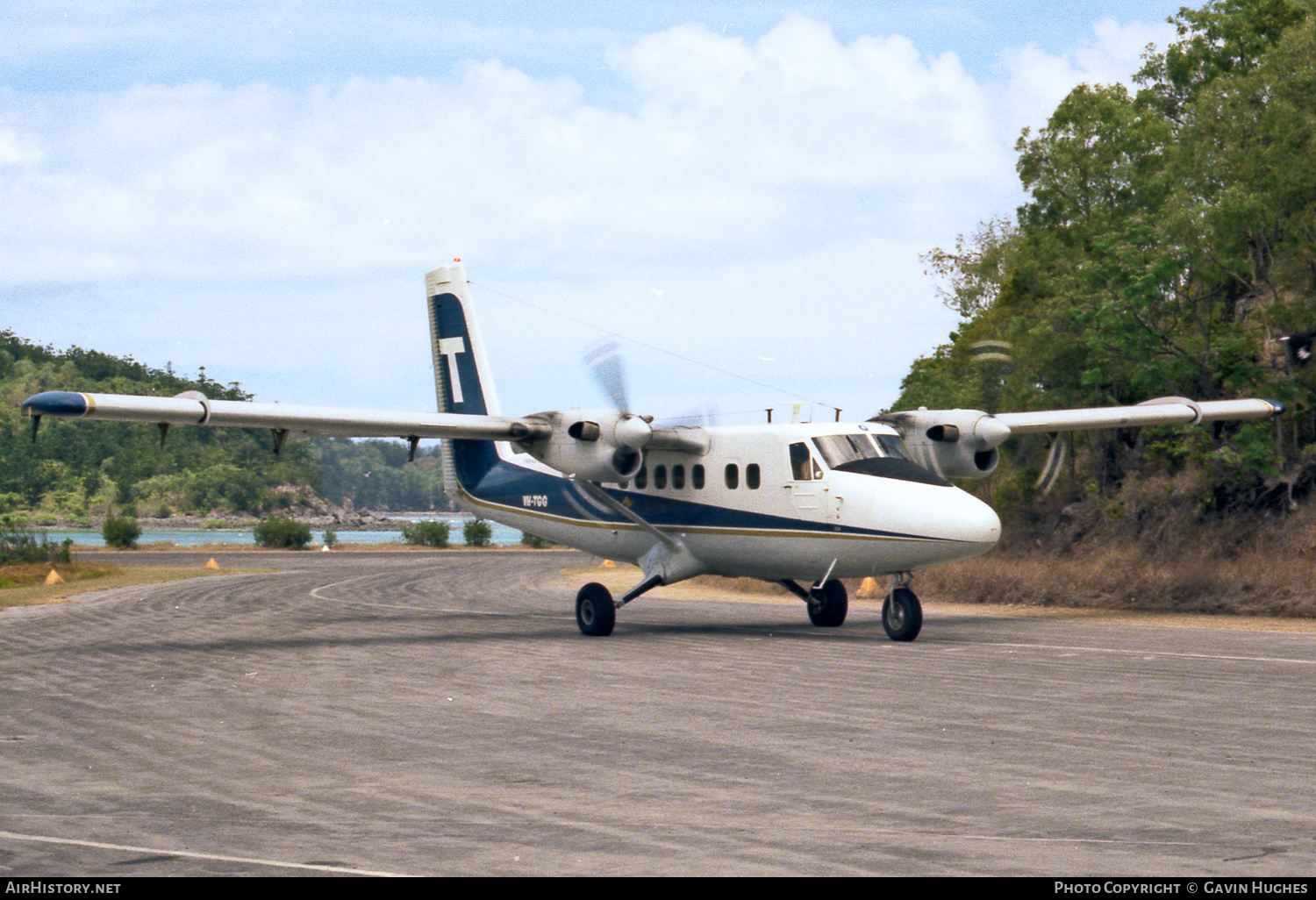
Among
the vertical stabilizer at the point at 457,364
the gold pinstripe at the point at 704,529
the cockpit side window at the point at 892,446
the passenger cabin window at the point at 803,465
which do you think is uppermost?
the vertical stabilizer at the point at 457,364

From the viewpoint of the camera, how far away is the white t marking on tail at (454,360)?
28.4m

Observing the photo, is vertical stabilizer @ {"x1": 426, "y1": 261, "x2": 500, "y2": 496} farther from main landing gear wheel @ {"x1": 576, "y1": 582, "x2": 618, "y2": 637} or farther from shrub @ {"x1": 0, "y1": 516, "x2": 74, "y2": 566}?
shrub @ {"x1": 0, "y1": 516, "x2": 74, "y2": 566}

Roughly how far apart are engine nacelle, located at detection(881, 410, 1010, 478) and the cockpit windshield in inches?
73.2

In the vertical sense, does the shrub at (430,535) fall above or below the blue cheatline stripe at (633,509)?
below

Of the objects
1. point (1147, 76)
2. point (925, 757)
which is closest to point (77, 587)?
Result: point (925, 757)

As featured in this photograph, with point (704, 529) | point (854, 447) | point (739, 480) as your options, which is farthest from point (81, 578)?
point (854, 447)

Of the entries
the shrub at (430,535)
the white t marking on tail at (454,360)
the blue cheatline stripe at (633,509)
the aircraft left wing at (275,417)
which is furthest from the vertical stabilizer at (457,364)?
the shrub at (430,535)

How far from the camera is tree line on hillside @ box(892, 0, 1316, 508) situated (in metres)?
28.0

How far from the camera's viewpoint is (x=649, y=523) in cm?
2358

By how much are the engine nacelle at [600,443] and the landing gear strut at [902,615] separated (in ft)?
15.2

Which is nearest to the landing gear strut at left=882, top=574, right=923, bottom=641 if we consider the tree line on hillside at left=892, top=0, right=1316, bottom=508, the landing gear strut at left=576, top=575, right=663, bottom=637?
the landing gear strut at left=576, top=575, right=663, bottom=637

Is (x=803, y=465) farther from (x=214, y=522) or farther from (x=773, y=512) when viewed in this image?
(x=214, y=522)

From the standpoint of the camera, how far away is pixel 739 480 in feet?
73.3

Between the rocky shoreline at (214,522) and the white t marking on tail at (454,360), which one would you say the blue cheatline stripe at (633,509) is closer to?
the white t marking on tail at (454,360)
